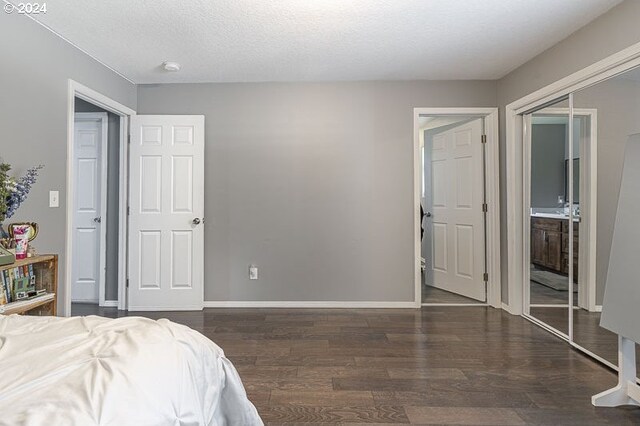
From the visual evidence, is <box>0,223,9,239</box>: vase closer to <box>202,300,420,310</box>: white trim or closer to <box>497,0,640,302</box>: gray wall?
<box>202,300,420,310</box>: white trim

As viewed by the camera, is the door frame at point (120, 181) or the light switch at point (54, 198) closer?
the light switch at point (54, 198)

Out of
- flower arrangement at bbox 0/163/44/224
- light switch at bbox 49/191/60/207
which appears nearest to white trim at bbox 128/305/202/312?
light switch at bbox 49/191/60/207

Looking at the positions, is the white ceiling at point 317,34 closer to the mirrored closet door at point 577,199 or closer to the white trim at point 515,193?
the white trim at point 515,193

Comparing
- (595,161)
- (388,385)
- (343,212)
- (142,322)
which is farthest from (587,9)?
(142,322)

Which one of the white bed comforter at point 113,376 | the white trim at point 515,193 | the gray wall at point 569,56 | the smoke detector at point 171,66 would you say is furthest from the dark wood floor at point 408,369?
the smoke detector at point 171,66

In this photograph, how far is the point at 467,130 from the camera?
12.3 feet

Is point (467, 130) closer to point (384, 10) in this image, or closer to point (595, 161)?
point (595, 161)

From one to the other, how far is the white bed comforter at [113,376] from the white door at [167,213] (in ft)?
7.35

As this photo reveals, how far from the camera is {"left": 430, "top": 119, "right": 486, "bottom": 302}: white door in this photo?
3.67m

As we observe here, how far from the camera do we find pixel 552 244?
112 inches

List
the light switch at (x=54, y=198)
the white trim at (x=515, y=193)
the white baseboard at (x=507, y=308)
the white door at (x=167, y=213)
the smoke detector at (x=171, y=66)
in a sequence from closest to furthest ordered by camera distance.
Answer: the light switch at (x=54, y=198), the smoke detector at (x=171, y=66), the white trim at (x=515, y=193), the white baseboard at (x=507, y=308), the white door at (x=167, y=213)

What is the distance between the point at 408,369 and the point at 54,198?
2.88 metres

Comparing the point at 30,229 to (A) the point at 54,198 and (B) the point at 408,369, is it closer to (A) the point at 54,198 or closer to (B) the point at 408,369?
(A) the point at 54,198

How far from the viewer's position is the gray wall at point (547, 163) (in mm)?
2668
